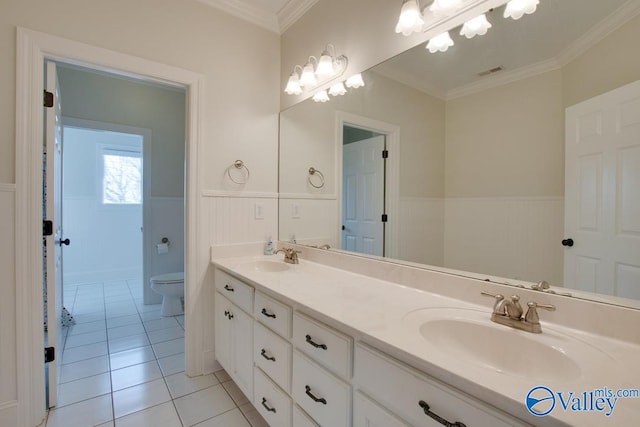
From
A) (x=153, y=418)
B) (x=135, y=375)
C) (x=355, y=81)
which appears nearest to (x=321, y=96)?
(x=355, y=81)

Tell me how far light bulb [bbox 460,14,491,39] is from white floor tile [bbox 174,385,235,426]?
2.23 m

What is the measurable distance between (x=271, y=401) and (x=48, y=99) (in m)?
1.93

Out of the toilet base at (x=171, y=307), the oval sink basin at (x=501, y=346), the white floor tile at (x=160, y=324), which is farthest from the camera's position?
the toilet base at (x=171, y=307)

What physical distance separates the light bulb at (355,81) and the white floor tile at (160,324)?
2600 mm

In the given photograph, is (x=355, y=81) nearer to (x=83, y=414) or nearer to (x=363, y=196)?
(x=363, y=196)

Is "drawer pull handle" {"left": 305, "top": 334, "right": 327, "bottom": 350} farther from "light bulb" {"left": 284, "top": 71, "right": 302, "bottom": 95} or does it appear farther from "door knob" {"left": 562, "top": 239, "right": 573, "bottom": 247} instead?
"light bulb" {"left": 284, "top": 71, "right": 302, "bottom": 95}

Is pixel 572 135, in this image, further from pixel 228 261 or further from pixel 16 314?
pixel 16 314

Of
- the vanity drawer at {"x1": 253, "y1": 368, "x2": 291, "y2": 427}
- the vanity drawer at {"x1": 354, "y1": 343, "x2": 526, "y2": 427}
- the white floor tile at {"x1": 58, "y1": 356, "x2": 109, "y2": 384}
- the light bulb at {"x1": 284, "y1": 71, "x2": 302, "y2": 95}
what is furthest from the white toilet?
the vanity drawer at {"x1": 354, "y1": 343, "x2": 526, "y2": 427}

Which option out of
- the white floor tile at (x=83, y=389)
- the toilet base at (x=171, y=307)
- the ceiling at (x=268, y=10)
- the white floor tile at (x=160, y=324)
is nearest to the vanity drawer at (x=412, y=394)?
the white floor tile at (x=83, y=389)

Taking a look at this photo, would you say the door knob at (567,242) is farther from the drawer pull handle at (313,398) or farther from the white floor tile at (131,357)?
the white floor tile at (131,357)

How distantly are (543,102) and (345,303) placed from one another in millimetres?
1026

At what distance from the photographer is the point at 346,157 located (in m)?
1.88

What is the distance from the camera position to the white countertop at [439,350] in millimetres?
562

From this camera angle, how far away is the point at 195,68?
76.2 inches
